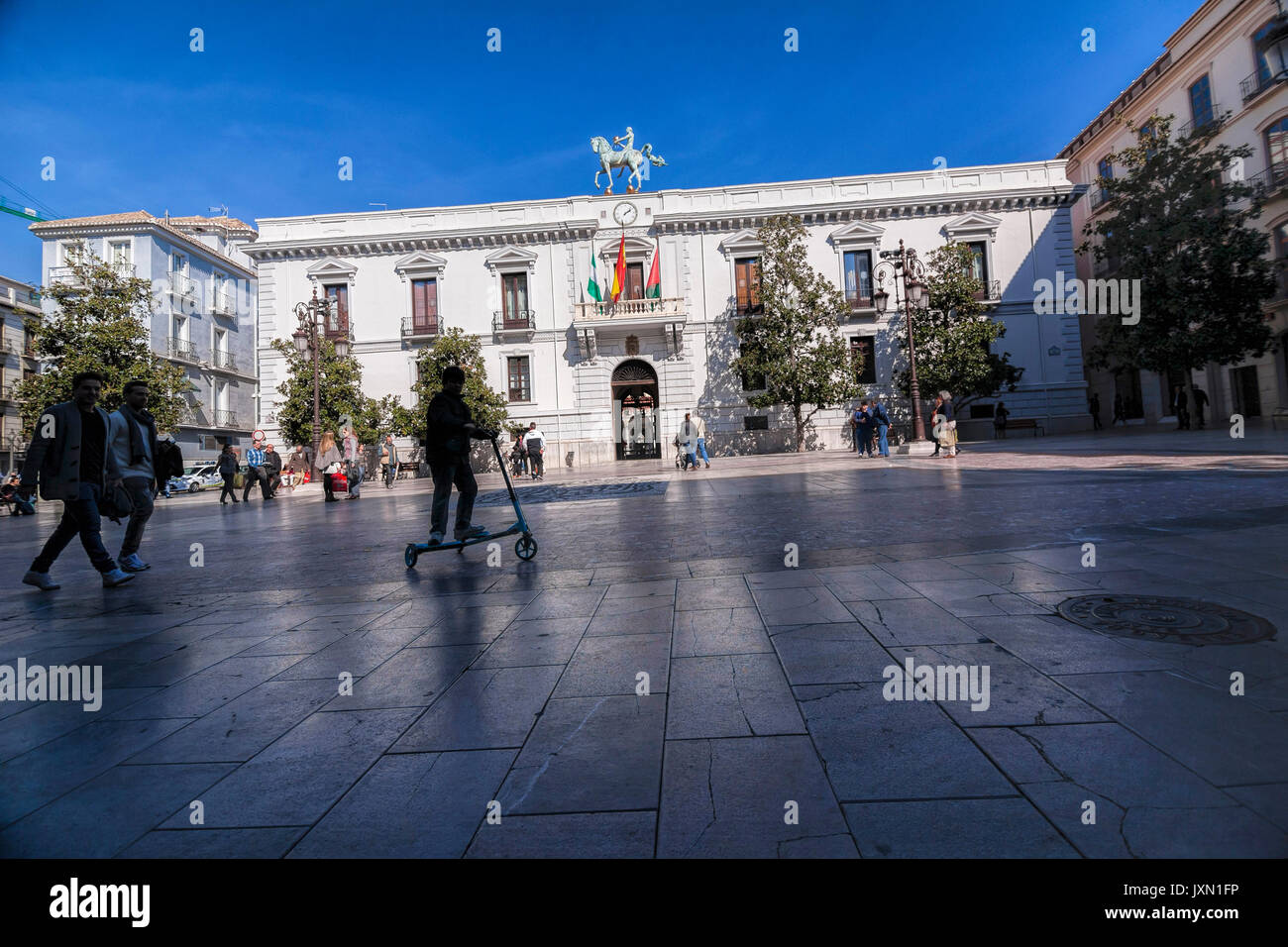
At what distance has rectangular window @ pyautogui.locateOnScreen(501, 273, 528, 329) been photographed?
96.8ft

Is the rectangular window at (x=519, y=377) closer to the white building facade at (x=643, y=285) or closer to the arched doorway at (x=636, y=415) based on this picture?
the white building facade at (x=643, y=285)

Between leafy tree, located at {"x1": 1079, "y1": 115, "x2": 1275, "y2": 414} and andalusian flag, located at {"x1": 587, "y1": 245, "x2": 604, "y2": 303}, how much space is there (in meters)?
17.9

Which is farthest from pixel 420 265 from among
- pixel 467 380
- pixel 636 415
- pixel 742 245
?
pixel 742 245

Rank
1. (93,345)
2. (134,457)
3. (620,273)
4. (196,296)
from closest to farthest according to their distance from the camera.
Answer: (134,457) < (93,345) < (620,273) < (196,296)

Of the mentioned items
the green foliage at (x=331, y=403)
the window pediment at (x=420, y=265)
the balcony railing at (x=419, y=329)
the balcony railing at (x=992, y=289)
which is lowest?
the green foliage at (x=331, y=403)

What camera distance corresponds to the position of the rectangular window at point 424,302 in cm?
2966

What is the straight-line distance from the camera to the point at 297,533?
895 centimetres

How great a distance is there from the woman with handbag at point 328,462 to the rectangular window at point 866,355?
68.1 ft

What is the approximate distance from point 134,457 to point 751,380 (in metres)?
24.2

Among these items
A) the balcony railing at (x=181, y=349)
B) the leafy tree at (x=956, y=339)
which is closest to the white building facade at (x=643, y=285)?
the leafy tree at (x=956, y=339)

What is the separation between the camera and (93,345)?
76.9ft

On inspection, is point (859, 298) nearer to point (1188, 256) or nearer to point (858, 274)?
point (858, 274)
